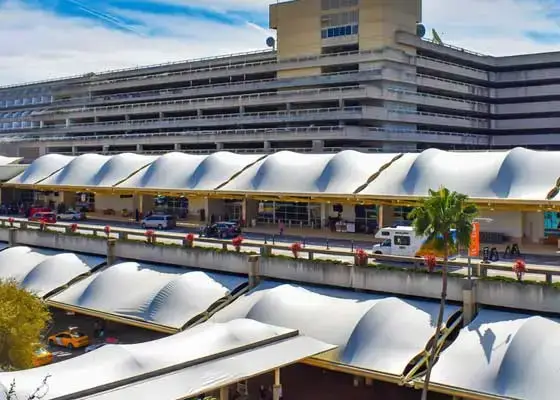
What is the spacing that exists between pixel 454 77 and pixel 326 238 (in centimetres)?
6117

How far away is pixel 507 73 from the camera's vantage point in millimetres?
107250

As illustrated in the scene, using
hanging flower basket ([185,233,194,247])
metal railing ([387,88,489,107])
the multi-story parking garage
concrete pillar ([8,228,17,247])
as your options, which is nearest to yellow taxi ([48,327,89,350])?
hanging flower basket ([185,233,194,247])

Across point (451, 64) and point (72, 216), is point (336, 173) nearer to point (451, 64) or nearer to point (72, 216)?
point (72, 216)

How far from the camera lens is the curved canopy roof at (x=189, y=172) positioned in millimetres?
56531

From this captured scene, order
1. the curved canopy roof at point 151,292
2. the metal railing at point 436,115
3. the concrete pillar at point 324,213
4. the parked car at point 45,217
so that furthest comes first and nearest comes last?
the metal railing at point 436,115 < the parked car at point 45,217 < the concrete pillar at point 324,213 < the curved canopy roof at point 151,292

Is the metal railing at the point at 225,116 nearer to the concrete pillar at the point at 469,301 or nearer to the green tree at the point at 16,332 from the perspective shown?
the concrete pillar at the point at 469,301

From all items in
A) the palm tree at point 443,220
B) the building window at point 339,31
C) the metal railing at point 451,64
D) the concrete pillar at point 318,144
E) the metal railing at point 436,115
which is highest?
the building window at point 339,31

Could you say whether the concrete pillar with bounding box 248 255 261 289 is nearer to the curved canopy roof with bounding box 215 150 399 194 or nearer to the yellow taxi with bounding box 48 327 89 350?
the curved canopy roof with bounding box 215 150 399 194

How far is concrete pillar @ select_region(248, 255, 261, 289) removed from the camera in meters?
38.6

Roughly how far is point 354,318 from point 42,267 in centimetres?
2569

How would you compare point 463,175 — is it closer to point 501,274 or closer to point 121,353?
point 501,274

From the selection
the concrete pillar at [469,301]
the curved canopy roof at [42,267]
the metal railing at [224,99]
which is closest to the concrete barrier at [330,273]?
the concrete pillar at [469,301]

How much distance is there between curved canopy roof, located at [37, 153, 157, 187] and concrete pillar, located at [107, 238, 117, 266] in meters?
17.3

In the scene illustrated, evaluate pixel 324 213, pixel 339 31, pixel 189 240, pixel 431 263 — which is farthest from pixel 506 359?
pixel 339 31
